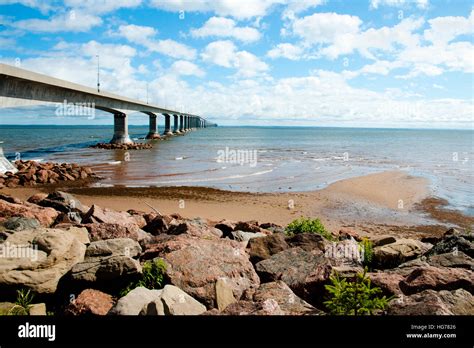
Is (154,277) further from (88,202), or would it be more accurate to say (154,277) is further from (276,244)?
(88,202)

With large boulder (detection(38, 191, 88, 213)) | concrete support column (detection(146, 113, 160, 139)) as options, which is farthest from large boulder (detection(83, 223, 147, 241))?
concrete support column (detection(146, 113, 160, 139))

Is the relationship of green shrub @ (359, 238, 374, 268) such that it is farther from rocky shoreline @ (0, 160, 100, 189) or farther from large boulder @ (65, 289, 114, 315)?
rocky shoreline @ (0, 160, 100, 189)

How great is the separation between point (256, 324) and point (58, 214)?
789 cm

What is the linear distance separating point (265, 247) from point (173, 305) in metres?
3.09

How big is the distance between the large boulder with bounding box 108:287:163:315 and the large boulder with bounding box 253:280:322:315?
1.35m

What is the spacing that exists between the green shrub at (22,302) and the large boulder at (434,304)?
4.51 m

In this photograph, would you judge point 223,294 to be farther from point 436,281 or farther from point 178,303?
point 436,281

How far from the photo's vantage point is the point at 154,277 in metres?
5.31

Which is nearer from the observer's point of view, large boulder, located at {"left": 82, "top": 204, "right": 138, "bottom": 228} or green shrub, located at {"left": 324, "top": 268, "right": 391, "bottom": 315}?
green shrub, located at {"left": 324, "top": 268, "right": 391, "bottom": 315}

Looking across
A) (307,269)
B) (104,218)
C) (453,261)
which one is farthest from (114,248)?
(453,261)

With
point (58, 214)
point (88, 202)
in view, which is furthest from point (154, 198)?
point (58, 214)

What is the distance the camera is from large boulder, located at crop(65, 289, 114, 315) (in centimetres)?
461

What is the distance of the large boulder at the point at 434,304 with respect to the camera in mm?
4098

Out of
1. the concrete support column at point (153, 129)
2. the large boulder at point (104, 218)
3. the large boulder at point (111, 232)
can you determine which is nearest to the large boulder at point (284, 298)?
the large boulder at point (111, 232)
